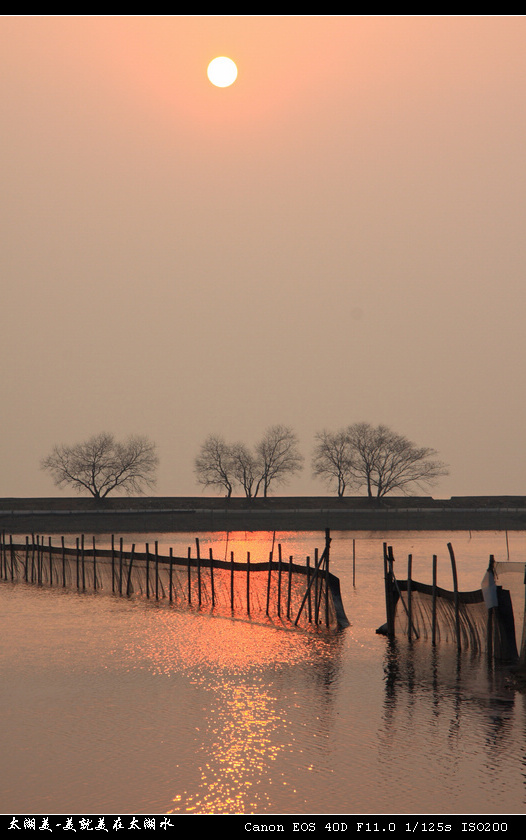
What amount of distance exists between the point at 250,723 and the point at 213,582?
65.5 feet

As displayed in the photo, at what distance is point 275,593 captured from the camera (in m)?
37.7

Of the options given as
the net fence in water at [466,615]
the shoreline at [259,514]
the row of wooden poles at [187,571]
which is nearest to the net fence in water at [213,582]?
the row of wooden poles at [187,571]

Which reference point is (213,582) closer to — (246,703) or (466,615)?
(466,615)

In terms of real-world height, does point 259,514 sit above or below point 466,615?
below

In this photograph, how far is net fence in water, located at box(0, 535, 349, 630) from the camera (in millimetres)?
33156

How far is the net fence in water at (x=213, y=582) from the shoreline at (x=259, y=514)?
45.9 metres

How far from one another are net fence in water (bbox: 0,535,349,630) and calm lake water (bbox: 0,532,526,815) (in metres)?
1.67

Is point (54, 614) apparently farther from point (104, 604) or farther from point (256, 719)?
point (256, 719)

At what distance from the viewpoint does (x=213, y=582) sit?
38812 mm

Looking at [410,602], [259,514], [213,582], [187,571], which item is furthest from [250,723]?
[259,514]

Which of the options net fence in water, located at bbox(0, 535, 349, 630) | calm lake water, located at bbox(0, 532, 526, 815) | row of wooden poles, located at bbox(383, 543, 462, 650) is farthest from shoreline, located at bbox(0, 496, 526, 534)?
row of wooden poles, located at bbox(383, 543, 462, 650)

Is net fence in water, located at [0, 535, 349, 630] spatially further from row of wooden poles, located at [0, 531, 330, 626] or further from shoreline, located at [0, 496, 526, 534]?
shoreline, located at [0, 496, 526, 534]

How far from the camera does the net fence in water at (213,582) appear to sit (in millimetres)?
33156
